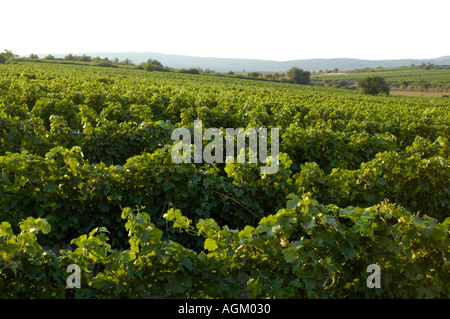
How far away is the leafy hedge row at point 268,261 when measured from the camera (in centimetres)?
284

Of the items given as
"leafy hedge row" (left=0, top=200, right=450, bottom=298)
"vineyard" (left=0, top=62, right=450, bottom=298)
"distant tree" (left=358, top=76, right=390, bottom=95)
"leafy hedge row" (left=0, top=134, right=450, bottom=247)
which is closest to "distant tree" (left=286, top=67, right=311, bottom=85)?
"distant tree" (left=358, top=76, right=390, bottom=95)

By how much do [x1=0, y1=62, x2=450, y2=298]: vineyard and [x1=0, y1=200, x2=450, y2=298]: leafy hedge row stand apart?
1 centimetres

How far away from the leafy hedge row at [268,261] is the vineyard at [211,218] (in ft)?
0.04

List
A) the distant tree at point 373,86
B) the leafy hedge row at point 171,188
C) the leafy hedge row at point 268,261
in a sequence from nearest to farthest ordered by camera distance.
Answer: the leafy hedge row at point 268,261 < the leafy hedge row at point 171,188 < the distant tree at point 373,86

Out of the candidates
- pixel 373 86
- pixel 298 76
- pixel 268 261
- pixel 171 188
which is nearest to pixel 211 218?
pixel 268 261

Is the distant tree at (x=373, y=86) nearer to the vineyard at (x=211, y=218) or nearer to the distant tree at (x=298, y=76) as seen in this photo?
the distant tree at (x=298, y=76)

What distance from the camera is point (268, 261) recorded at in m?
3.09

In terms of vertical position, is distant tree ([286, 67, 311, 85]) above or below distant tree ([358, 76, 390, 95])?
above

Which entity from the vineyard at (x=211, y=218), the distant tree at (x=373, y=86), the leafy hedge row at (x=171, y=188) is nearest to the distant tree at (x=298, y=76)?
the distant tree at (x=373, y=86)

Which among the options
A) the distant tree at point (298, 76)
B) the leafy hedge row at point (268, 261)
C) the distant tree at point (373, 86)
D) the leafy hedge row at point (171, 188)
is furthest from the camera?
the distant tree at point (298, 76)

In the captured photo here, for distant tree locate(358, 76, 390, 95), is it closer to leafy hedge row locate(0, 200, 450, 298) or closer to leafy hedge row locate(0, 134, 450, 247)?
leafy hedge row locate(0, 134, 450, 247)

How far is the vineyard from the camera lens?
2.90 m

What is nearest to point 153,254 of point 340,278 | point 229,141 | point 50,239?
point 340,278
